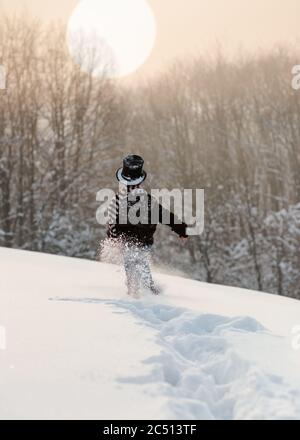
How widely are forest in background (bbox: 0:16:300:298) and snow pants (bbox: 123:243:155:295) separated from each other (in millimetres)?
16599

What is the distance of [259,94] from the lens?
88.6 ft

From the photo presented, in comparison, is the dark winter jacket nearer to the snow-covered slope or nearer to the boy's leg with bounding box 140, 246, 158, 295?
the boy's leg with bounding box 140, 246, 158, 295

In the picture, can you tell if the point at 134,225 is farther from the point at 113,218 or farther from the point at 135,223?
the point at 113,218

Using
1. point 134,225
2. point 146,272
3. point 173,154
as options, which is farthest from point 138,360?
point 173,154

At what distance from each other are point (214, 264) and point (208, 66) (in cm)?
1130

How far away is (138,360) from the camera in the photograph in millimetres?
3086

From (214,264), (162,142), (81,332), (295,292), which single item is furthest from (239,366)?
(162,142)

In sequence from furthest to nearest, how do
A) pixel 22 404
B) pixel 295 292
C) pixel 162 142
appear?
pixel 162 142 < pixel 295 292 < pixel 22 404

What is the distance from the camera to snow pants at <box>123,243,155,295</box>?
601 centimetres

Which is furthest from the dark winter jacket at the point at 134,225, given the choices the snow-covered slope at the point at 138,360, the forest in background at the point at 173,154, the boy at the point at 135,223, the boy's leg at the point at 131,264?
the forest in background at the point at 173,154

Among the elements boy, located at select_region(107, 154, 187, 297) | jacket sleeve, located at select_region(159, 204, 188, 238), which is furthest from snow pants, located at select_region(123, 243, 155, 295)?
jacket sleeve, located at select_region(159, 204, 188, 238)

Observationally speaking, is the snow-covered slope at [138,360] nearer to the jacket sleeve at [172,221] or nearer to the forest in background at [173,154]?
the jacket sleeve at [172,221]

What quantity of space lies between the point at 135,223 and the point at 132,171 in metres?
0.64
